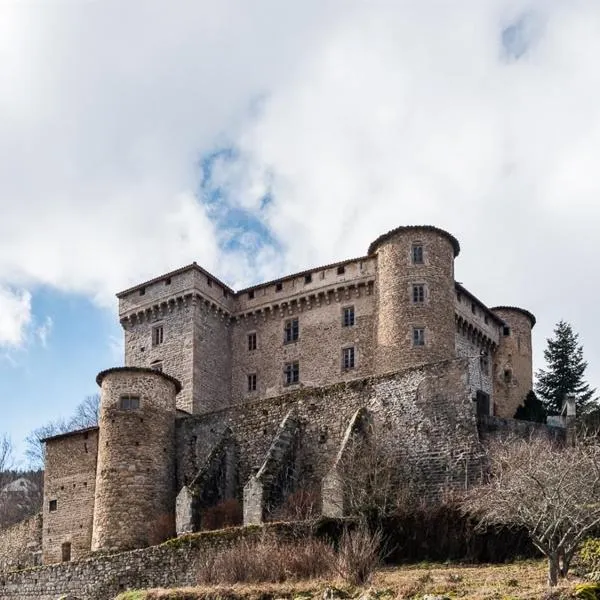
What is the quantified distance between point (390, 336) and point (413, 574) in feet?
72.3

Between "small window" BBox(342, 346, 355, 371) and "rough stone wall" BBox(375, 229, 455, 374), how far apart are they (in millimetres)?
1999

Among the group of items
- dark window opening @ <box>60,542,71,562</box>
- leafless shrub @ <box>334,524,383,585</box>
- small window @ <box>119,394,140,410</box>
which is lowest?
leafless shrub @ <box>334,524,383,585</box>

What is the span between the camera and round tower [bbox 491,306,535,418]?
178 feet

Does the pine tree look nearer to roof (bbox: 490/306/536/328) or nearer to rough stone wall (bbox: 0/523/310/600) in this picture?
roof (bbox: 490/306/536/328)

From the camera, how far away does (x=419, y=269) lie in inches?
1940

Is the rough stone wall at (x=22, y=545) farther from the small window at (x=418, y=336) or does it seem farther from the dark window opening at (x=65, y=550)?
the small window at (x=418, y=336)

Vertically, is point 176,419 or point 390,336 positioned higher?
point 390,336

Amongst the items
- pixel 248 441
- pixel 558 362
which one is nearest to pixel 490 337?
pixel 558 362

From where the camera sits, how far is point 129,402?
1714 inches

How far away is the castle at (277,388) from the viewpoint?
38.3 metres

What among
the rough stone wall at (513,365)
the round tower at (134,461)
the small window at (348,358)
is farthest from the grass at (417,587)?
the rough stone wall at (513,365)

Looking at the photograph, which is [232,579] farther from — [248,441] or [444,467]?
[248,441]

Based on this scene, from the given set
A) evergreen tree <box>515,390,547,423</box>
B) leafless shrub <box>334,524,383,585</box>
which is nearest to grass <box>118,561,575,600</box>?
leafless shrub <box>334,524,383,585</box>

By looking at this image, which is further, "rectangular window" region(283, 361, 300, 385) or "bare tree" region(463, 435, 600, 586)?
"rectangular window" region(283, 361, 300, 385)
